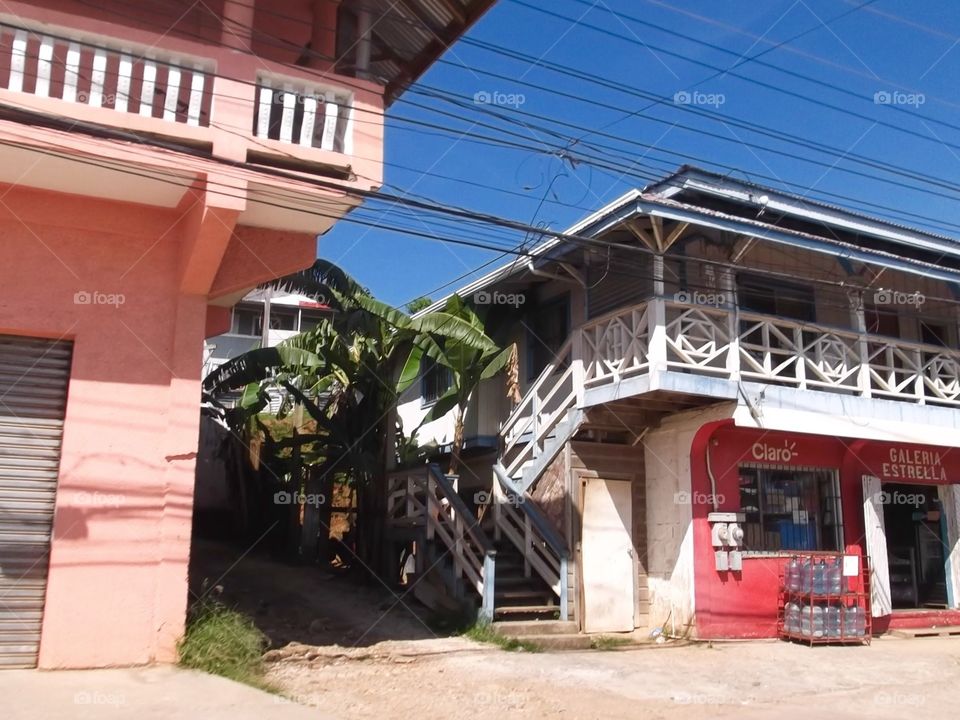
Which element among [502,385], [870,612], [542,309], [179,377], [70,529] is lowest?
[870,612]

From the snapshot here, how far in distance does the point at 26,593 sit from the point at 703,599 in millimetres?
8608

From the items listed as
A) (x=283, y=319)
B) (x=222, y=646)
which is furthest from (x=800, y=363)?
(x=283, y=319)

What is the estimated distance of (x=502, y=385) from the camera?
1628cm

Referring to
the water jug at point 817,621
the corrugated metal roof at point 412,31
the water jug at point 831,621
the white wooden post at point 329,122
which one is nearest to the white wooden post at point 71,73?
the white wooden post at point 329,122

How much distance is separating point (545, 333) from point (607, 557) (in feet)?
13.9

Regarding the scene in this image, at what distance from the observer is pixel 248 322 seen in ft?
102

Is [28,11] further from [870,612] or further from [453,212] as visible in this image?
[870,612]

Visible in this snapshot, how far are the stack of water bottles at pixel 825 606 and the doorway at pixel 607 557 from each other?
2403 mm

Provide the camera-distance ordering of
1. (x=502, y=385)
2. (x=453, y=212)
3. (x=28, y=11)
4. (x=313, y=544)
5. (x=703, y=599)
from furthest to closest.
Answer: (x=502, y=385)
(x=313, y=544)
(x=703, y=599)
(x=453, y=212)
(x=28, y=11)

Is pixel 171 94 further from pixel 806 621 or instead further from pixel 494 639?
pixel 806 621

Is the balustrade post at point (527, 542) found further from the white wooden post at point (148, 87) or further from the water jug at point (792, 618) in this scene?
the white wooden post at point (148, 87)

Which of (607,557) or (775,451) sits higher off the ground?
(775,451)

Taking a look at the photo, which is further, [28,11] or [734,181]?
[734,181]

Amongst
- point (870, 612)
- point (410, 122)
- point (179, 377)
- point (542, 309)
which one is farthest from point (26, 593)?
point (870, 612)
